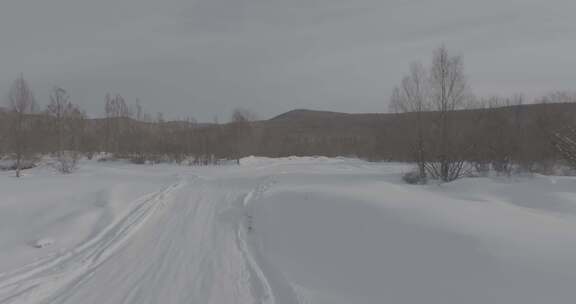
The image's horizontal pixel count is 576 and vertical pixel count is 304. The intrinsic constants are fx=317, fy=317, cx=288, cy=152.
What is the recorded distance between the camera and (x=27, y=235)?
23.5 feet

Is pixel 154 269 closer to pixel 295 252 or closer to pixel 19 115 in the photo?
pixel 295 252

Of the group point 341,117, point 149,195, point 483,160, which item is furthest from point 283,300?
point 341,117

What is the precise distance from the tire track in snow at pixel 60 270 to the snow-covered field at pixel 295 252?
0.08 ft

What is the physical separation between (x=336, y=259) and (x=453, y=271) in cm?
191

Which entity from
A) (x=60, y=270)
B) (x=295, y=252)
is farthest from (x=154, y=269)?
(x=295, y=252)

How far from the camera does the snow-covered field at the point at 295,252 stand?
13.8 ft

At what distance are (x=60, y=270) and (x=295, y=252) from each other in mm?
4030

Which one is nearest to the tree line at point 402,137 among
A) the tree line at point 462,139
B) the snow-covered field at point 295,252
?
the tree line at point 462,139

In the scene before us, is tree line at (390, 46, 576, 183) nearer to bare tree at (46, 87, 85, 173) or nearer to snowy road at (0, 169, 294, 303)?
snowy road at (0, 169, 294, 303)

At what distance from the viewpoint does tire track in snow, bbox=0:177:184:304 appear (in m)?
4.43

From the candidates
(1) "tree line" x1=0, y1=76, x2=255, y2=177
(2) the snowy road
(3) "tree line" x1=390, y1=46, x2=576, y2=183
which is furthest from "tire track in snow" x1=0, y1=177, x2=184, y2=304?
(1) "tree line" x1=0, y1=76, x2=255, y2=177

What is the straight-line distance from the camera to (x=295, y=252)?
620 centimetres

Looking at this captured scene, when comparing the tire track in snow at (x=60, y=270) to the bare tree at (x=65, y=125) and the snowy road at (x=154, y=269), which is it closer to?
the snowy road at (x=154, y=269)

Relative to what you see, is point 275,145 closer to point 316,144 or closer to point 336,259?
point 316,144
